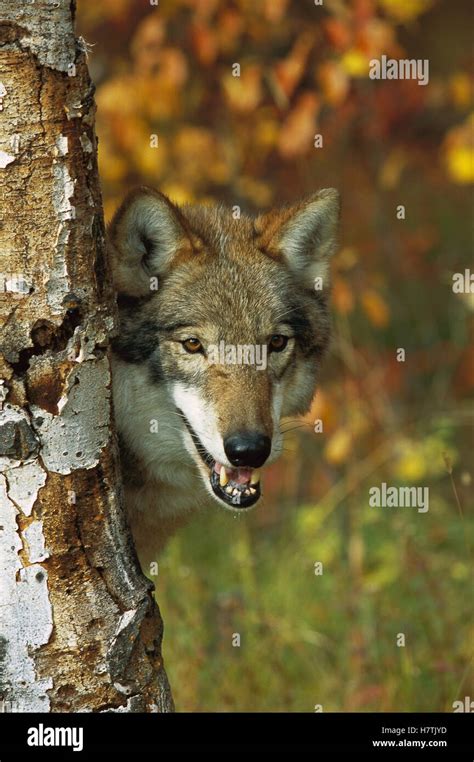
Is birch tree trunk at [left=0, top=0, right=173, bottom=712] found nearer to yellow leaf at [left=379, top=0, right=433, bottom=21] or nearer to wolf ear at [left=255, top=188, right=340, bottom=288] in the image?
wolf ear at [left=255, top=188, right=340, bottom=288]

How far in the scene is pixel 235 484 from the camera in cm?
359

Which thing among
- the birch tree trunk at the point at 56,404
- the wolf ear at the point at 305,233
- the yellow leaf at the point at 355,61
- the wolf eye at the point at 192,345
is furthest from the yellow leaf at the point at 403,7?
the birch tree trunk at the point at 56,404

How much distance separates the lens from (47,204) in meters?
2.64

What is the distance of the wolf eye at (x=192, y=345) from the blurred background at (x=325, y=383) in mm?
736

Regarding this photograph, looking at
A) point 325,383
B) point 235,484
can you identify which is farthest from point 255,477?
point 325,383

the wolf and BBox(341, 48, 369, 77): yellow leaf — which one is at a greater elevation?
BBox(341, 48, 369, 77): yellow leaf

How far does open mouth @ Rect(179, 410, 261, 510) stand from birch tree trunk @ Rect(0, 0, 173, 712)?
0.78 meters

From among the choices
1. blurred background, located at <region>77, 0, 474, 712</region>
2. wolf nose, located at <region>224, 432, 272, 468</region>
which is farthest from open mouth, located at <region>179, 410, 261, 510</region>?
blurred background, located at <region>77, 0, 474, 712</region>

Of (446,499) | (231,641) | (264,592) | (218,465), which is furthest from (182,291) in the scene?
(446,499)

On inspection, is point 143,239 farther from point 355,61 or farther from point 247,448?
point 355,61

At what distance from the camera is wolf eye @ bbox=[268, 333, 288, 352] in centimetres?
384

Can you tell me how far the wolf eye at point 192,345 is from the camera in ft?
12.2

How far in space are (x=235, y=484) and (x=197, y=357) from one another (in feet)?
1.68
